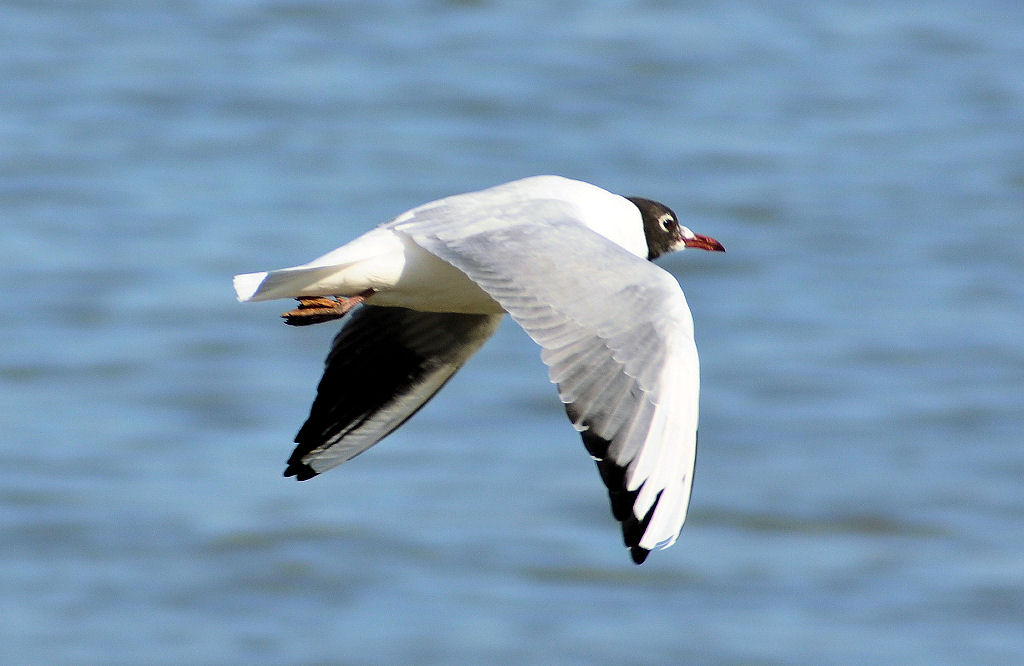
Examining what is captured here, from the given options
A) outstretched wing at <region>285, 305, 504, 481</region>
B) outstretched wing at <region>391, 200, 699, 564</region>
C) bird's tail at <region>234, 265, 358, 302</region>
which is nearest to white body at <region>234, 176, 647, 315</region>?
bird's tail at <region>234, 265, 358, 302</region>

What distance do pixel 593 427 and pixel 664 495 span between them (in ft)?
0.76

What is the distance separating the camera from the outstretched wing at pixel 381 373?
5074mm

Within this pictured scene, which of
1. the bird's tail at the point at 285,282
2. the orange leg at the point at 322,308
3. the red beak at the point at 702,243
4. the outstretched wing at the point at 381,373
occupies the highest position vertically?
the bird's tail at the point at 285,282

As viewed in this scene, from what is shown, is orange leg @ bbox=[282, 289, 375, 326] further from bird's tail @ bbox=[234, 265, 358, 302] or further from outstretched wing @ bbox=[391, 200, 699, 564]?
outstretched wing @ bbox=[391, 200, 699, 564]

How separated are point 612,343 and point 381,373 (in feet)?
4.26

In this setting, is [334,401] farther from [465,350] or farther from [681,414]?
[681,414]

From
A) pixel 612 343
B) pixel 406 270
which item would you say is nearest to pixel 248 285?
pixel 406 270

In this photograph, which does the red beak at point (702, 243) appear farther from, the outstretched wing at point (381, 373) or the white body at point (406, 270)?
the outstretched wing at point (381, 373)

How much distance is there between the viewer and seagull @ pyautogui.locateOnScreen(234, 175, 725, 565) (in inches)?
149

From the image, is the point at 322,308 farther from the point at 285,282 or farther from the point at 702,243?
the point at 702,243

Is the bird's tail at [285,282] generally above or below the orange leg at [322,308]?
above

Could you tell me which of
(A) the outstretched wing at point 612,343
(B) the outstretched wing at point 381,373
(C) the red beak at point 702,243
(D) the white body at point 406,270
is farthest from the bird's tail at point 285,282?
(C) the red beak at point 702,243

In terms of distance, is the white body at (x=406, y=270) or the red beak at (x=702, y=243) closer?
the white body at (x=406, y=270)

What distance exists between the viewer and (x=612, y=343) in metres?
3.95
